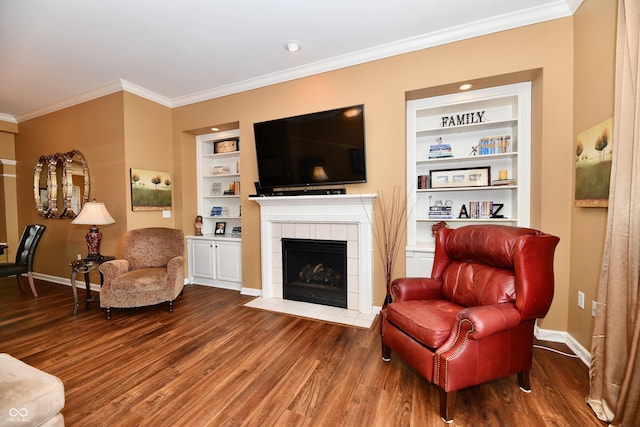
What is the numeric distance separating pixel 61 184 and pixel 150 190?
168cm

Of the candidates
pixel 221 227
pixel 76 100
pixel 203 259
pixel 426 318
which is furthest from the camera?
pixel 221 227

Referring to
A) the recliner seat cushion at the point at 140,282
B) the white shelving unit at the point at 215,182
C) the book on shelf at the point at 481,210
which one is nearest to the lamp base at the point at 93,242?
the recliner seat cushion at the point at 140,282

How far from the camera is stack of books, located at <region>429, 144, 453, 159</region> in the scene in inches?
117

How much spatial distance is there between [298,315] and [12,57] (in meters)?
4.18

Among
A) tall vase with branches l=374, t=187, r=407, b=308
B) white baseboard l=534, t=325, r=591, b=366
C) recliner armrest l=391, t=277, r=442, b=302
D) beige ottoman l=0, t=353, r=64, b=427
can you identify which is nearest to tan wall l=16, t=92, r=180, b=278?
beige ottoman l=0, t=353, r=64, b=427

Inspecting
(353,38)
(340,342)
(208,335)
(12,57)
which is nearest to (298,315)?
(340,342)

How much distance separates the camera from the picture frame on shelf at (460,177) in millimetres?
2885

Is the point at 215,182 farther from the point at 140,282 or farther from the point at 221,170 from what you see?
the point at 140,282

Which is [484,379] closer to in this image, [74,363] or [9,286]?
[74,363]

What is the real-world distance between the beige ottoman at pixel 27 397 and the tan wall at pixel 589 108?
329cm

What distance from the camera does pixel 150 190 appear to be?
→ 3805mm

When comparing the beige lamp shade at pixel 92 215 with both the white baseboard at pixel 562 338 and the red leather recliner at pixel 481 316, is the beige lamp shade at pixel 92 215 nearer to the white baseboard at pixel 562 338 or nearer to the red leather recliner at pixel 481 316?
the red leather recliner at pixel 481 316

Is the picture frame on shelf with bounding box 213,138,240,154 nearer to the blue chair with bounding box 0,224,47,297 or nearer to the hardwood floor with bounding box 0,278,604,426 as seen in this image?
the hardwood floor with bounding box 0,278,604,426

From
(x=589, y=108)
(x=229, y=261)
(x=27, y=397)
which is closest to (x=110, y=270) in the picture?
(x=229, y=261)
